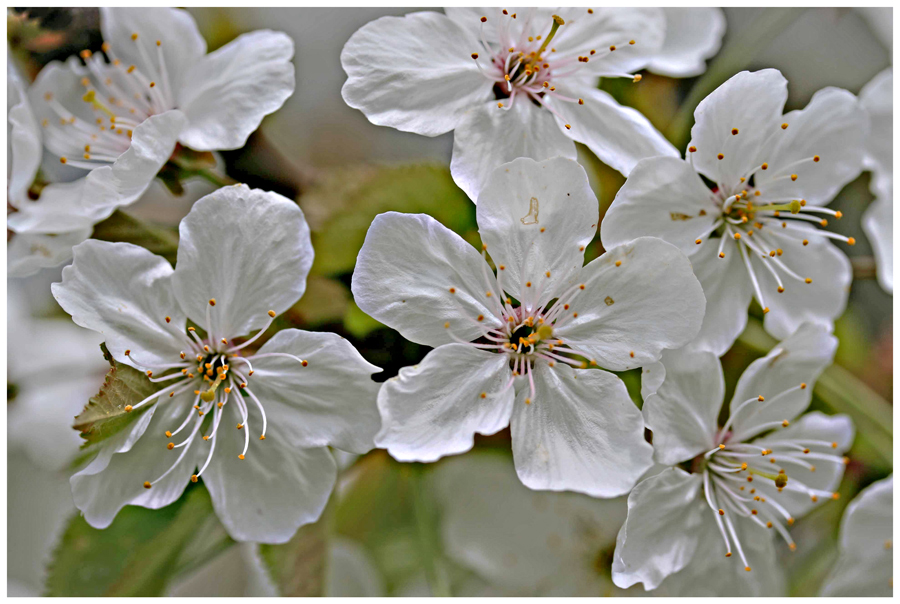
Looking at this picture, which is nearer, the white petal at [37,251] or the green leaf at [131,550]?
the white petal at [37,251]

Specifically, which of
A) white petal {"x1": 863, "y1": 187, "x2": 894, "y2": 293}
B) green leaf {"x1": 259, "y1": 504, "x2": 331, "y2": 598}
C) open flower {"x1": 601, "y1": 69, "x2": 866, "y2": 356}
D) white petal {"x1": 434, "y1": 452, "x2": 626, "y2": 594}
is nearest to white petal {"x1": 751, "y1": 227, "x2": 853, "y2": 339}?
open flower {"x1": 601, "y1": 69, "x2": 866, "y2": 356}

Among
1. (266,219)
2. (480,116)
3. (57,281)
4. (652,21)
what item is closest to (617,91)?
(652,21)

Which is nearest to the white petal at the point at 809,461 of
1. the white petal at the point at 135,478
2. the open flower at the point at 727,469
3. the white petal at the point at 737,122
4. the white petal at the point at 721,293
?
the open flower at the point at 727,469

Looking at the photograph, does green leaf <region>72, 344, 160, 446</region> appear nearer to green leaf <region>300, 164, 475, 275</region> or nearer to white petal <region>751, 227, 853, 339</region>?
green leaf <region>300, 164, 475, 275</region>

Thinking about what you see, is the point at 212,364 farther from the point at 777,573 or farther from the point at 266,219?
the point at 777,573

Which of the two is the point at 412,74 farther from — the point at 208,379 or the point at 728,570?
the point at 728,570

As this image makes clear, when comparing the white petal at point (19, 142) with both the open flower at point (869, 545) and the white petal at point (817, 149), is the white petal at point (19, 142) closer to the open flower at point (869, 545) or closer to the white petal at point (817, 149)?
the white petal at point (817, 149)
